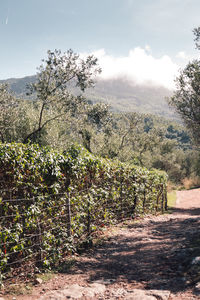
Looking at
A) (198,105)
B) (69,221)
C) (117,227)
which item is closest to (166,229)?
(117,227)

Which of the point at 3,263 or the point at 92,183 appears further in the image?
the point at 92,183

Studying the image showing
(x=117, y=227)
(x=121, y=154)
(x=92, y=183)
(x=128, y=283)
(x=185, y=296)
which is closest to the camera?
(x=185, y=296)

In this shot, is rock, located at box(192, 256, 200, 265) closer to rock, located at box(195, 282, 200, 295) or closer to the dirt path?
the dirt path

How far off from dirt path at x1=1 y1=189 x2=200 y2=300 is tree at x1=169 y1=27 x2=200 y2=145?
12.2 m

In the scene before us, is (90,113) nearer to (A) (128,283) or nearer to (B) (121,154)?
(B) (121,154)

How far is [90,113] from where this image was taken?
20.8 meters

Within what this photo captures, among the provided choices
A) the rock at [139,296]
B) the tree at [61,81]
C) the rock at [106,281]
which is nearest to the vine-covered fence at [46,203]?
the rock at [106,281]

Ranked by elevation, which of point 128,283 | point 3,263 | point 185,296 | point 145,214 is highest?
point 3,263

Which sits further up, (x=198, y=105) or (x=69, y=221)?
(x=198, y=105)

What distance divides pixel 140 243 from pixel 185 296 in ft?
14.4

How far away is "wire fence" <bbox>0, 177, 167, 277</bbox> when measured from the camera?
17.0ft

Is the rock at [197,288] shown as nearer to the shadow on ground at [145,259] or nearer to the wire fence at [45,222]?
the shadow on ground at [145,259]

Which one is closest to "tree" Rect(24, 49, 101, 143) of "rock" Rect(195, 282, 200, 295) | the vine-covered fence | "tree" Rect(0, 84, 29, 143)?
"tree" Rect(0, 84, 29, 143)

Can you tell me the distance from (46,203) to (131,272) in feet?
9.09
